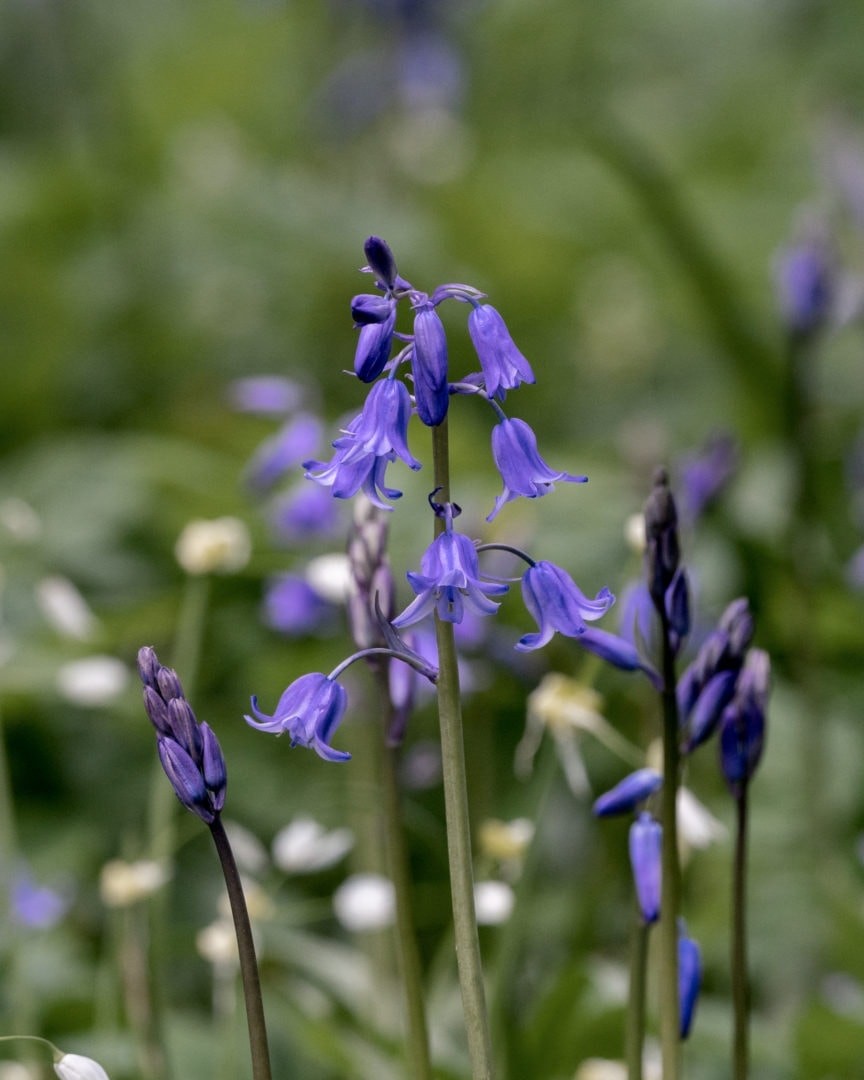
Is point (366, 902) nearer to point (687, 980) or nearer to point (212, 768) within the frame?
point (687, 980)

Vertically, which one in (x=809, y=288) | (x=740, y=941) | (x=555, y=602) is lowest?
(x=740, y=941)

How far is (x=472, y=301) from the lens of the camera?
0.73 metres

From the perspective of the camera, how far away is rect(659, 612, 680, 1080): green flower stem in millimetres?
795

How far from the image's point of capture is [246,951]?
722 millimetres

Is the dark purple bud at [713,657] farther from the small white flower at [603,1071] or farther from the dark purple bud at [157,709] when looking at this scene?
the small white flower at [603,1071]

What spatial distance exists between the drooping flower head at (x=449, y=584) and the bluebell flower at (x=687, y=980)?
12.9 inches

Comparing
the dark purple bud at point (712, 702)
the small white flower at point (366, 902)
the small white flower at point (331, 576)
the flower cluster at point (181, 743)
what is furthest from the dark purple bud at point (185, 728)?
the small white flower at point (366, 902)

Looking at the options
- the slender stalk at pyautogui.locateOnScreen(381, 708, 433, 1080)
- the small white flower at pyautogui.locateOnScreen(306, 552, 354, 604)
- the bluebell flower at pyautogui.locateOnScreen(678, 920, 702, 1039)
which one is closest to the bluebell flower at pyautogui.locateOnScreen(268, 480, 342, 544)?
the small white flower at pyautogui.locateOnScreen(306, 552, 354, 604)

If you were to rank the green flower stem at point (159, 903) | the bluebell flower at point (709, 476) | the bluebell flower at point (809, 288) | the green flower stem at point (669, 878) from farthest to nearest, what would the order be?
the bluebell flower at point (809, 288)
the bluebell flower at point (709, 476)
the green flower stem at point (159, 903)
the green flower stem at point (669, 878)

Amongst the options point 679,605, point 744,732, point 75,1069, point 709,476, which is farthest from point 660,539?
point 709,476

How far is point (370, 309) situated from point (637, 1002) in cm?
51

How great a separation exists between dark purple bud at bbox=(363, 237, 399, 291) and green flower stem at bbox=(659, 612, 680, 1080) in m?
0.26

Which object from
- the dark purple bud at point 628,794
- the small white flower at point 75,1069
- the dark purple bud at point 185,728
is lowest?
the small white flower at point 75,1069

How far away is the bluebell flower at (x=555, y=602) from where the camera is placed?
72 cm
